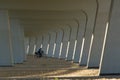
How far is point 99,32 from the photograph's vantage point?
3222cm

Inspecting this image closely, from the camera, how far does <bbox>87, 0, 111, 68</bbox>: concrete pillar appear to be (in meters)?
31.3

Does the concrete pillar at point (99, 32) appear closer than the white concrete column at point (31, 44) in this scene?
Yes

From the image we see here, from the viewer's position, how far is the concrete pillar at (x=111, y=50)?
22.7 m

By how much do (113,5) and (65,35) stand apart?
137 feet

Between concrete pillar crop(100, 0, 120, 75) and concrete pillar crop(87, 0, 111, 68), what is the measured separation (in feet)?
26.9

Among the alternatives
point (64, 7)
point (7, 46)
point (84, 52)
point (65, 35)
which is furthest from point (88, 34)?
point (65, 35)

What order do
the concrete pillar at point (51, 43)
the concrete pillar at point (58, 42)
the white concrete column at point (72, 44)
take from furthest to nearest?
1. the concrete pillar at point (51, 43)
2. the concrete pillar at point (58, 42)
3. the white concrete column at point (72, 44)

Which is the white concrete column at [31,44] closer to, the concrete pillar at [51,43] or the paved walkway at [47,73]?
the concrete pillar at [51,43]

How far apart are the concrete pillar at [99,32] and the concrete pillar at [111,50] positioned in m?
8.20

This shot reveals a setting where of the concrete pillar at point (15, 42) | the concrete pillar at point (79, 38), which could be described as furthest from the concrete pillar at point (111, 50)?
the concrete pillar at point (79, 38)

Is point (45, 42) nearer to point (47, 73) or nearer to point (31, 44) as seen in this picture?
point (31, 44)

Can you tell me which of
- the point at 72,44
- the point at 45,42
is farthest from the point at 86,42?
the point at 45,42

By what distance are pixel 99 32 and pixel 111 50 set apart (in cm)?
915

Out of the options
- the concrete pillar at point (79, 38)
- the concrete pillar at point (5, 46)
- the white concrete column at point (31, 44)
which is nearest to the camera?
the concrete pillar at point (5, 46)
